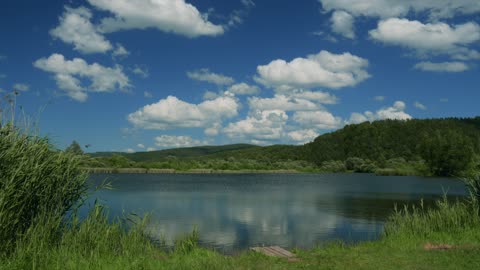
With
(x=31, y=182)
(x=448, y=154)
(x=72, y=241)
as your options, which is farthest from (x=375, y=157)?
(x=31, y=182)

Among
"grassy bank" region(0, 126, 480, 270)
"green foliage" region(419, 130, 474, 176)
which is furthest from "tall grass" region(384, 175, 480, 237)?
"green foliage" region(419, 130, 474, 176)

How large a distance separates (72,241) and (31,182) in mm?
2010

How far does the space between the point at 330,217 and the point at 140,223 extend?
20.1 meters

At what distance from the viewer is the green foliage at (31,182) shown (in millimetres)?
10070

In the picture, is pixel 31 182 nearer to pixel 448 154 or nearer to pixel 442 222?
pixel 442 222

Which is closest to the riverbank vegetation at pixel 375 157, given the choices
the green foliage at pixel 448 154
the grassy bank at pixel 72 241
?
the green foliage at pixel 448 154

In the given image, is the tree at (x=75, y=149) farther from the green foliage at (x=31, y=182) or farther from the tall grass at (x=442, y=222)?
the tall grass at (x=442, y=222)

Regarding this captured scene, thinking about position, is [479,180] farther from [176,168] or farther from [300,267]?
[176,168]

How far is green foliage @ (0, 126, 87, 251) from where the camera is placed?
33.0ft

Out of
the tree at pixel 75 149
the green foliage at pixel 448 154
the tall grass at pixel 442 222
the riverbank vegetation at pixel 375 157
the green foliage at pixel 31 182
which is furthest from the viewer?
the riverbank vegetation at pixel 375 157

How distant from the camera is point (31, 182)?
10.6 meters

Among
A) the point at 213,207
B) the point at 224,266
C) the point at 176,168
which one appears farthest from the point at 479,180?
the point at 176,168

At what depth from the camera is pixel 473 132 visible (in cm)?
18650

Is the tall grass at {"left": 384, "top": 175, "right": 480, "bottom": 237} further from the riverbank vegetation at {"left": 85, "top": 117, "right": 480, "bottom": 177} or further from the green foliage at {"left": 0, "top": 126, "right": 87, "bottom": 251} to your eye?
the riverbank vegetation at {"left": 85, "top": 117, "right": 480, "bottom": 177}
